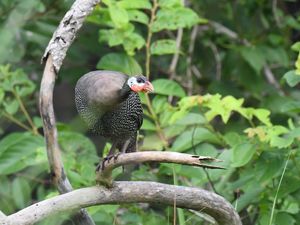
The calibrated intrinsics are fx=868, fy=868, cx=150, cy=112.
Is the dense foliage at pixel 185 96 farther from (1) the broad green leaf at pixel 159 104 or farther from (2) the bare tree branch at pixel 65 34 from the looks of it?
(2) the bare tree branch at pixel 65 34

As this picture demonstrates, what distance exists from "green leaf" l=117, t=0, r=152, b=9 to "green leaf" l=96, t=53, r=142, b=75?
0.27 metres

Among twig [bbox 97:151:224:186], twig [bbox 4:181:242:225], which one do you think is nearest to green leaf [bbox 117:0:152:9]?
twig [bbox 4:181:242:225]

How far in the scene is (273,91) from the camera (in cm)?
507

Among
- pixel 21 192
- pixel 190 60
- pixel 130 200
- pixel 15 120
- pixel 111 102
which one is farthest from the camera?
pixel 190 60

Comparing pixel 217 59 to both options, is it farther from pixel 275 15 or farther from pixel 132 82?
pixel 132 82

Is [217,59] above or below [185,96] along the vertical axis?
below

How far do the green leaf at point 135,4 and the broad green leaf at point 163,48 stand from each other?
0.80 feet

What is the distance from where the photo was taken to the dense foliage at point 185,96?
362 cm

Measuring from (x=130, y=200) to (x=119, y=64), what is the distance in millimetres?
1355

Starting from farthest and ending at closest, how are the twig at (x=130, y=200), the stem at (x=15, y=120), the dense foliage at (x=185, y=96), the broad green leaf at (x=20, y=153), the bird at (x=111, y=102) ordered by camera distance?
the stem at (x=15, y=120) → the broad green leaf at (x=20, y=153) → the dense foliage at (x=185, y=96) → the bird at (x=111, y=102) → the twig at (x=130, y=200)

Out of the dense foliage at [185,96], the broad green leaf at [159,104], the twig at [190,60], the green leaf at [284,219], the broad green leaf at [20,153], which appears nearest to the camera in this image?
the green leaf at [284,219]

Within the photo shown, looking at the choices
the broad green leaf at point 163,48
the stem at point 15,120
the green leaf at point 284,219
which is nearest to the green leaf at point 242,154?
the green leaf at point 284,219

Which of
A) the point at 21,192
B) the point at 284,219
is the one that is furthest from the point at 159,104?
the point at 284,219

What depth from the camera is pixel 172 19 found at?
415cm
